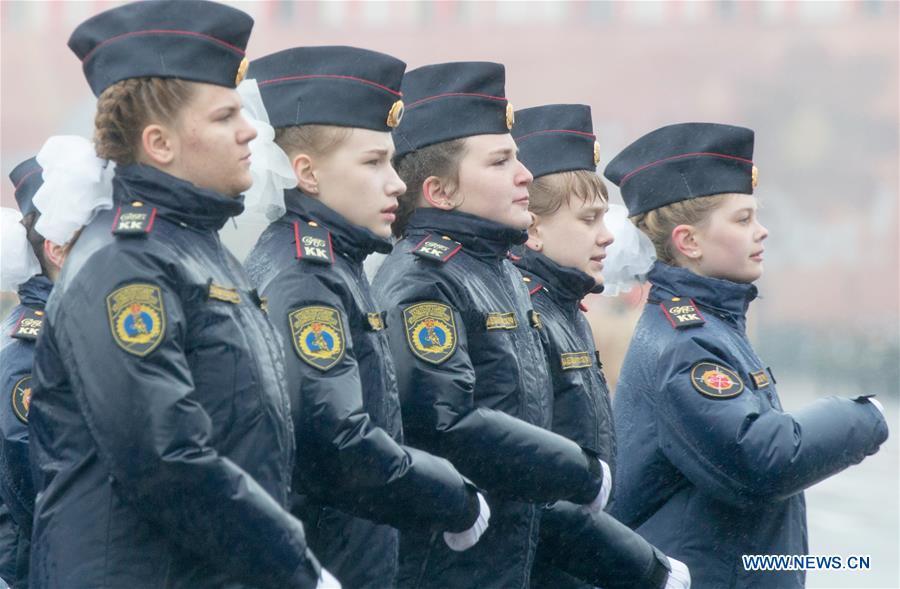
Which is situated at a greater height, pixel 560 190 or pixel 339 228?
pixel 339 228

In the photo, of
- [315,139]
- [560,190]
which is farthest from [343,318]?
[560,190]

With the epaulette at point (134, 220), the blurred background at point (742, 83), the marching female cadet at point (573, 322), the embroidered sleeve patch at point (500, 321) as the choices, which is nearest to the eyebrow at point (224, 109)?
the epaulette at point (134, 220)

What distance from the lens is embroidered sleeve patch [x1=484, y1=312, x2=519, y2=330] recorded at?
15.6 ft

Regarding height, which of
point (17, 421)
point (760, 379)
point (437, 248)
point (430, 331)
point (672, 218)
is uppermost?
point (437, 248)

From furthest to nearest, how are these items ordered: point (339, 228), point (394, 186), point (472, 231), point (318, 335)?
point (472, 231), point (394, 186), point (339, 228), point (318, 335)

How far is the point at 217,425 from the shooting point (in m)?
3.50

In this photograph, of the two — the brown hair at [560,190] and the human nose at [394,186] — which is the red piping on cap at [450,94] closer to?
the brown hair at [560,190]

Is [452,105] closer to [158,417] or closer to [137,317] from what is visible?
[137,317]

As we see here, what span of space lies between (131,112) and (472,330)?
1397 millimetres

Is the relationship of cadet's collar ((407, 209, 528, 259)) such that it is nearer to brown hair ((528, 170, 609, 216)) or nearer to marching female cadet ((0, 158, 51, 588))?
brown hair ((528, 170, 609, 216))

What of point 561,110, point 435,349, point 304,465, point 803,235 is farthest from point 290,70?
point 803,235

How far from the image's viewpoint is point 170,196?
3.59 meters

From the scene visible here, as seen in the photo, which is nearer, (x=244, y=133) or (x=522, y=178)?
(x=244, y=133)

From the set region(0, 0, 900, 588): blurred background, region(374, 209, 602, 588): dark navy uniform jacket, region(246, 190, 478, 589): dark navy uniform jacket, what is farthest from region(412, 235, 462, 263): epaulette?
region(0, 0, 900, 588): blurred background
